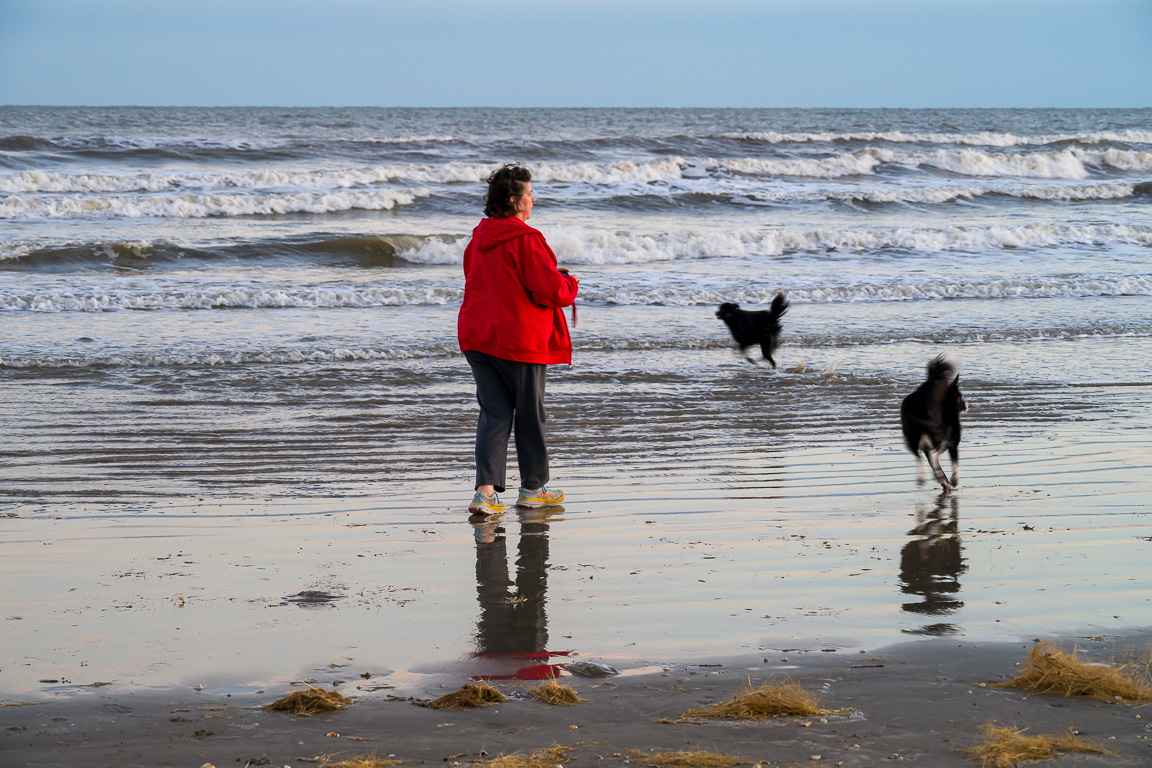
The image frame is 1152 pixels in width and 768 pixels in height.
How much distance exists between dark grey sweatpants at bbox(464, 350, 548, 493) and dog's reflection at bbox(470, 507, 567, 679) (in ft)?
0.73

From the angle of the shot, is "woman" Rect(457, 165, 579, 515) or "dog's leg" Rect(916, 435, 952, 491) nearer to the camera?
"woman" Rect(457, 165, 579, 515)

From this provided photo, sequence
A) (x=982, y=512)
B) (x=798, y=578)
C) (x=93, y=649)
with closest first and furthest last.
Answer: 1. (x=93, y=649)
2. (x=798, y=578)
3. (x=982, y=512)

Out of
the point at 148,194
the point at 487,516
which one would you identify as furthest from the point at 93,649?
the point at 148,194

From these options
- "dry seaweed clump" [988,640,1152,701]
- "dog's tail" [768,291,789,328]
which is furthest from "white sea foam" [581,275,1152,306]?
"dry seaweed clump" [988,640,1152,701]

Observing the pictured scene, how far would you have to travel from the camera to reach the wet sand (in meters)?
2.47

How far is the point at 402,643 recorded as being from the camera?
3.26 meters

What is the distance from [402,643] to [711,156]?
2783 centimetres

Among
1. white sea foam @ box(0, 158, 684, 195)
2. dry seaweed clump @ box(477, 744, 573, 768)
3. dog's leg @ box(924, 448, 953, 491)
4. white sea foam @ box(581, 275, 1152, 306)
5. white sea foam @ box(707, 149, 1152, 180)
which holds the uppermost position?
white sea foam @ box(707, 149, 1152, 180)

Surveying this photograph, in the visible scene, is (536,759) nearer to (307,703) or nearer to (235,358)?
(307,703)

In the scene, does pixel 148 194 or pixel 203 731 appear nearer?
pixel 203 731

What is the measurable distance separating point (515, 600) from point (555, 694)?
0.90 metres

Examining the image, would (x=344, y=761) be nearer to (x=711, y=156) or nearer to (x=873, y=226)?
(x=873, y=226)

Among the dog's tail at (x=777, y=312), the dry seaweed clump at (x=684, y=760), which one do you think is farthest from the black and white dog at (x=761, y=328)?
the dry seaweed clump at (x=684, y=760)

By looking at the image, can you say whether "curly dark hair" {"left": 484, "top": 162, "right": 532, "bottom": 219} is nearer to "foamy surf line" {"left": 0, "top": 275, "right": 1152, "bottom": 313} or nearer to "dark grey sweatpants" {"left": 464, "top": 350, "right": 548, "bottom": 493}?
"dark grey sweatpants" {"left": 464, "top": 350, "right": 548, "bottom": 493}
